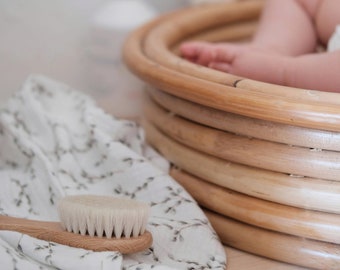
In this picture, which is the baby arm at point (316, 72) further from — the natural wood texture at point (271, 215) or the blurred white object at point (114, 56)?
the blurred white object at point (114, 56)

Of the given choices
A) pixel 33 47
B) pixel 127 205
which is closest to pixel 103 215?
pixel 127 205

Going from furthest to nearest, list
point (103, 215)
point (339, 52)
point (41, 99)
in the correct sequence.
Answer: point (41, 99) < point (339, 52) < point (103, 215)

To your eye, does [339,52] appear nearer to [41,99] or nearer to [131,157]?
[131,157]

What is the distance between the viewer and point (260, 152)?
0.80 metres

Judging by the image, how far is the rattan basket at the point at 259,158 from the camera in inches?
29.8

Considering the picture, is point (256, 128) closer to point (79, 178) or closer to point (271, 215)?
point (271, 215)

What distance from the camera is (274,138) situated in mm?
783

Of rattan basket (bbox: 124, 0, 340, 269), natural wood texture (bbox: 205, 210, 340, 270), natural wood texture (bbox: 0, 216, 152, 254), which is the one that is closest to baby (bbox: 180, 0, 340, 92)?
rattan basket (bbox: 124, 0, 340, 269)

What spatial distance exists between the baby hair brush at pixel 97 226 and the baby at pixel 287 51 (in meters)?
0.29

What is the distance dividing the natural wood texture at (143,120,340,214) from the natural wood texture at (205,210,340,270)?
0.15ft

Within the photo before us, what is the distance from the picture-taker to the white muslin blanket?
0.73m

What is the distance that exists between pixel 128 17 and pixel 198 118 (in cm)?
53

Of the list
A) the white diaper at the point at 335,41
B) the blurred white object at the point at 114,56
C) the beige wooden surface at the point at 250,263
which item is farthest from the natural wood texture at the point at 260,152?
the blurred white object at the point at 114,56

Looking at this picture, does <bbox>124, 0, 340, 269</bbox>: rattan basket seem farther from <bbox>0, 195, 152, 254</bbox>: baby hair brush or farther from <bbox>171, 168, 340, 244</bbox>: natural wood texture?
<bbox>0, 195, 152, 254</bbox>: baby hair brush
